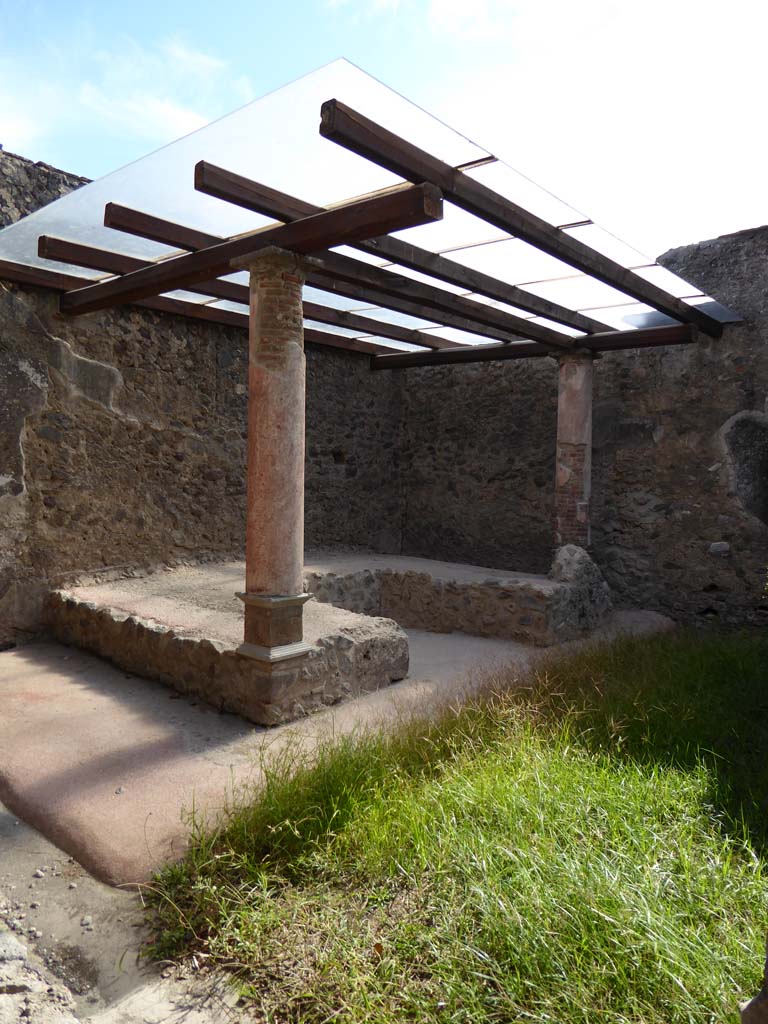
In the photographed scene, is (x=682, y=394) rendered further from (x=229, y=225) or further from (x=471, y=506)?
(x=229, y=225)

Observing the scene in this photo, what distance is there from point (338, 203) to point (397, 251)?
561 mm

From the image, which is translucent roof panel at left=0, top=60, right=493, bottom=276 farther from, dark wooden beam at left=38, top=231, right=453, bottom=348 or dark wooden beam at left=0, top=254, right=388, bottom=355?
dark wooden beam at left=0, top=254, right=388, bottom=355

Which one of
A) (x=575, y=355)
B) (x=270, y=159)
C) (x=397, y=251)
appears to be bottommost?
(x=575, y=355)

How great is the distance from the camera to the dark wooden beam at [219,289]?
4906 millimetres

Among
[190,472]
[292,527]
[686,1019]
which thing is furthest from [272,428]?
[686,1019]

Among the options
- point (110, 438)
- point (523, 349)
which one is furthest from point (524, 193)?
point (110, 438)

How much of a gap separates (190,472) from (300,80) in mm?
4336

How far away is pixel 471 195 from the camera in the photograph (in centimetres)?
391

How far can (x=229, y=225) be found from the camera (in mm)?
Answer: 4551

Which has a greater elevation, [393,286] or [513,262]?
[513,262]

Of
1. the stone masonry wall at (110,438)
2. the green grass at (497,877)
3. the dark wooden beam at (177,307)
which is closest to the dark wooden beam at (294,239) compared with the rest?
the dark wooden beam at (177,307)

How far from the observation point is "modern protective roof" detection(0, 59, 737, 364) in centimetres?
349

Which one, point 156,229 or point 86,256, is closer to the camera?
point 156,229

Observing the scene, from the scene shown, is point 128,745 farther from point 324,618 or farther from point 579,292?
point 579,292
